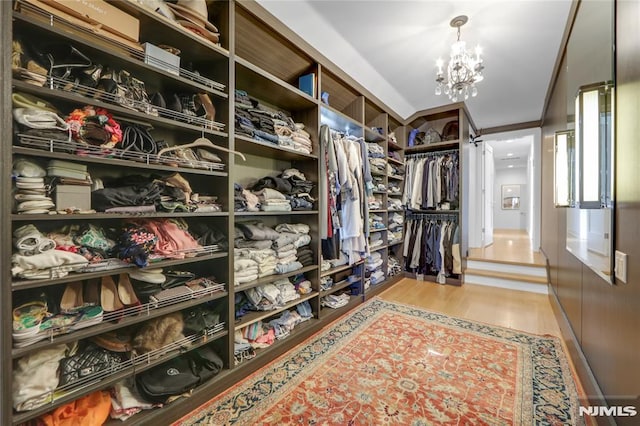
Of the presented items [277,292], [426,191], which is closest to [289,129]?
[277,292]

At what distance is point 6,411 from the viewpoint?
901 millimetres

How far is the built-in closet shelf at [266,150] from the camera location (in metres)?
1.79

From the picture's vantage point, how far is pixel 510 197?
30.8 ft

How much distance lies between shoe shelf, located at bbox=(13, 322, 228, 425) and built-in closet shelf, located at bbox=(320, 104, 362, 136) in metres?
2.02

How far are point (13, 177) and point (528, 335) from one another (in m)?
3.42

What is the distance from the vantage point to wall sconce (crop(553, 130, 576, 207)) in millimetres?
1706

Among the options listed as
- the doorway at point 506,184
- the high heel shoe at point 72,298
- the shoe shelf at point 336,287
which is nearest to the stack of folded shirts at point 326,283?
the shoe shelf at point 336,287

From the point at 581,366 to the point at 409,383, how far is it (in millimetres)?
1068

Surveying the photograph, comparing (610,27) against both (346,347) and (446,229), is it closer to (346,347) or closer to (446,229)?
(346,347)

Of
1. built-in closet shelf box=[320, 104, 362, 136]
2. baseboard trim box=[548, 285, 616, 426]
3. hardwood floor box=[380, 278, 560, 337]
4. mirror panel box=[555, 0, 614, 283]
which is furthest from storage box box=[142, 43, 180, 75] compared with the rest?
hardwood floor box=[380, 278, 560, 337]

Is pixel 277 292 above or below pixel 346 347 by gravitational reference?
above

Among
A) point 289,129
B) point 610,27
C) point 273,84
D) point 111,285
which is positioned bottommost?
point 111,285

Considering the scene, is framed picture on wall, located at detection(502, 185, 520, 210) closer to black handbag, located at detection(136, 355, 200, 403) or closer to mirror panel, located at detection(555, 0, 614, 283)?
mirror panel, located at detection(555, 0, 614, 283)

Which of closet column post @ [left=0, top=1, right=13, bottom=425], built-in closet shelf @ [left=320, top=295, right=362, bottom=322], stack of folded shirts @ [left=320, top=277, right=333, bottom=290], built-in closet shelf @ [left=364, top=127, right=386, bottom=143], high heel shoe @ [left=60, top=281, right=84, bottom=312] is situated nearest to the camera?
closet column post @ [left=0, top=1, right=13, bottom=425]
